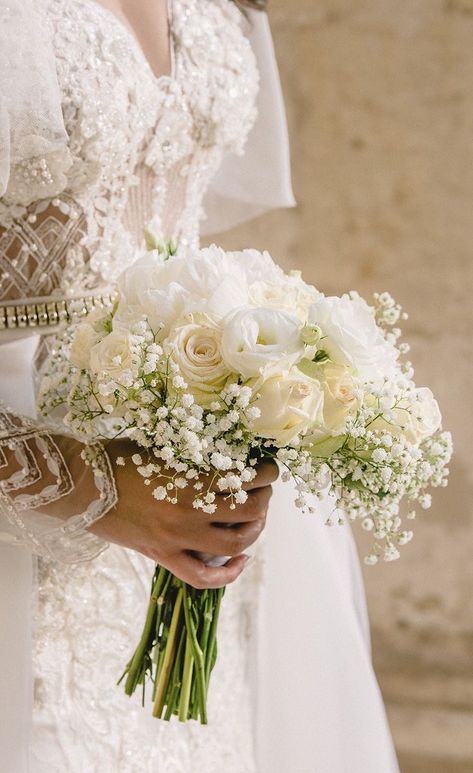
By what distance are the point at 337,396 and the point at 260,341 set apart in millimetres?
86

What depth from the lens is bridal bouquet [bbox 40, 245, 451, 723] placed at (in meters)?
0.79

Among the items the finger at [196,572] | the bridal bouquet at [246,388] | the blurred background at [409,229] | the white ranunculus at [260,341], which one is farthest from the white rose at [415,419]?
the blurred background at [409,229]

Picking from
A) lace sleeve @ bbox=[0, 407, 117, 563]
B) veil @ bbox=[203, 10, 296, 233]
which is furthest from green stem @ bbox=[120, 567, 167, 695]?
veil @ bbox=[203, 10, 296, 233]

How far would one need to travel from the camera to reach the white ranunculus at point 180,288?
2.72 ft

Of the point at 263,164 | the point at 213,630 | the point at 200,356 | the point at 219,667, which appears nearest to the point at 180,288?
the point at 200,356

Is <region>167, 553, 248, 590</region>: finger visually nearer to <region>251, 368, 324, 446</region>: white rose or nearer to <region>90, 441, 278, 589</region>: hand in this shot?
<region>90, 441, 278, 589</region>: hand

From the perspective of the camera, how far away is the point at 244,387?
0.78 meters

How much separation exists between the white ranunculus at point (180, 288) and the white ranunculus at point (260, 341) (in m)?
0.03

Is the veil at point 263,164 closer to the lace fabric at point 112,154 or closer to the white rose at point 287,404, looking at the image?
the lace fabric at point 112,154

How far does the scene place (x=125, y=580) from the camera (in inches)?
43.1

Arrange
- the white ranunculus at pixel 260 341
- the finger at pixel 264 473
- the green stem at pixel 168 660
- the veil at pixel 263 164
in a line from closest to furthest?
1. the white ranunculus at pixel 260 341
2. the finger at pixel 264 473
3. the green stem at pixel 168 660
4. the veil at pixel 263 164

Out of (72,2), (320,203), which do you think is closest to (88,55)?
(72,2)

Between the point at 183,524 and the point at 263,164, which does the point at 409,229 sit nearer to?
the point at 263,164

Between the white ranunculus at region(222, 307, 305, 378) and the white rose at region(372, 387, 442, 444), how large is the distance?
113 mm
